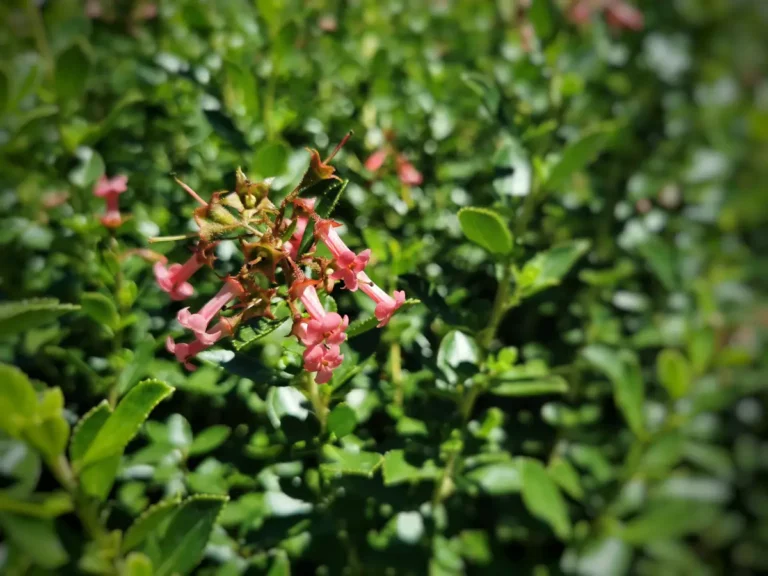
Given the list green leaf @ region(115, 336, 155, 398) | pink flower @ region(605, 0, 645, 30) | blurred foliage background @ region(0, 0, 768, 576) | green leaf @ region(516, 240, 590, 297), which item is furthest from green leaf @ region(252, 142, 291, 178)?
pink flower @ region(605, 0, 645, 30)

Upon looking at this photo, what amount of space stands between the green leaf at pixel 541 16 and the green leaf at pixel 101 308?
3.19ft

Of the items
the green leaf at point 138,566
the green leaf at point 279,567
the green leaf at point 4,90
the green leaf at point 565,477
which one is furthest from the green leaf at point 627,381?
the green leaf at point 4,90

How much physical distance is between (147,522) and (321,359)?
25cm

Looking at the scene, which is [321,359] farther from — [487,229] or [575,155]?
[575,155]

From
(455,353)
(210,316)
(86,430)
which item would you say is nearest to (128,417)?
(86,430)

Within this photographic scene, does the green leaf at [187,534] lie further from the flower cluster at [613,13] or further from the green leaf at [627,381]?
the flower cluster at [613,13]

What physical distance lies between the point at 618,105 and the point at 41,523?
170 cm

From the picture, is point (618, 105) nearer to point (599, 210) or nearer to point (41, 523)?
point (599, 210)

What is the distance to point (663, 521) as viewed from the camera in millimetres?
1429

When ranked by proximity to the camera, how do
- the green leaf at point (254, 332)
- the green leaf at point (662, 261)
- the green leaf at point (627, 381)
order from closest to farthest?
the green leaf at point (254, 332) < the green leaf at point (627, 381) < the green leaf at point (662, 261)

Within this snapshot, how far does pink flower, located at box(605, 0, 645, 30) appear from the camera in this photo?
1.90m

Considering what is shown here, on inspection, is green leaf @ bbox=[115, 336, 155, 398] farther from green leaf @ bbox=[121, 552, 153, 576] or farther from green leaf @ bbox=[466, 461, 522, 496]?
green leaf @ bbox=[466, 461, 522, 496]

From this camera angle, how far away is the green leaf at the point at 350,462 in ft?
2.67

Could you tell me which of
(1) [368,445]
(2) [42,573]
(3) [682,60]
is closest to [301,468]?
(1) [368,445]
